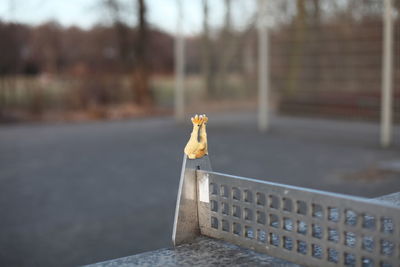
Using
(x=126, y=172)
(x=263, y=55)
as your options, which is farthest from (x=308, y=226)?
(x=263, y=55)

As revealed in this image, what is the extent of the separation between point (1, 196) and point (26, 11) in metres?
12.6

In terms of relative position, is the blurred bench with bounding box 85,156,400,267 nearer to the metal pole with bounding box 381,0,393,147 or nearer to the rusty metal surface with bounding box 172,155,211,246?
the rusty metal surface with bounding box 172,155,211,246

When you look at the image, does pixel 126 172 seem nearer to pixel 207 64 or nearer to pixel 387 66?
pixel 387 66

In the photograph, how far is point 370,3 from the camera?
24406 millimetres

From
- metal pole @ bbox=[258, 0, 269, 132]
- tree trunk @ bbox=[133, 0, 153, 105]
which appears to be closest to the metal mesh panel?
metal pole @ bbox=[258, 0, 269, 132]

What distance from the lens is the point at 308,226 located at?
2.66 meters

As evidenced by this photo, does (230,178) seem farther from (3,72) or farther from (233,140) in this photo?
(3,72)

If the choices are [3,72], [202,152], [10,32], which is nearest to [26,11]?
[10,32]

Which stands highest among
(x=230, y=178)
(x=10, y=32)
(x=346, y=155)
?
(x=10, y=32)

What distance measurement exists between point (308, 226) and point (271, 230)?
24 cm

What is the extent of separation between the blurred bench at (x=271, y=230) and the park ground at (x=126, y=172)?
260 centimetres

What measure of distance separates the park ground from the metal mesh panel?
276 centimetres

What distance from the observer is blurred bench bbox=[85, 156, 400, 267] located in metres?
2.42

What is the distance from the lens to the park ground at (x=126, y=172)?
6.28 meters
